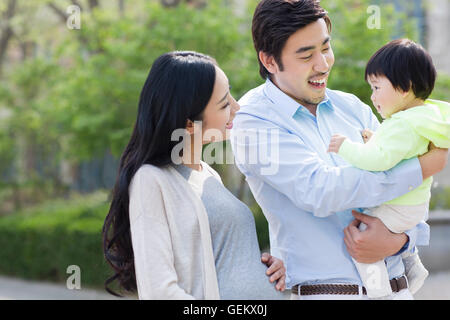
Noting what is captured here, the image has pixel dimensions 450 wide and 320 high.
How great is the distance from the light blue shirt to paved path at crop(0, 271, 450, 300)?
5.55 meters

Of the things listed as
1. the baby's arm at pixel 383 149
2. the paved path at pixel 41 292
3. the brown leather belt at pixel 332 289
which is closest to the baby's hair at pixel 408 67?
the baby's arm at pixel 383 149

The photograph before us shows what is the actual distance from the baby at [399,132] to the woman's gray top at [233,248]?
0.40 m

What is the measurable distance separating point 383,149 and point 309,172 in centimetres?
28

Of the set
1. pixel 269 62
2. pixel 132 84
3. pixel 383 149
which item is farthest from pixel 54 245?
pixel 383 149

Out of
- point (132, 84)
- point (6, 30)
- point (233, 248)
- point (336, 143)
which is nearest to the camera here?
point (233, 248)

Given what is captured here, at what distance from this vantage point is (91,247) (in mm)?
8680

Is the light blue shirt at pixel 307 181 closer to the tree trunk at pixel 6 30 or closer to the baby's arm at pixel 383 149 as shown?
the baby's arm at pixel 383 149

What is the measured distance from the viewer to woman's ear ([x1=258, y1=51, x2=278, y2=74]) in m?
2.56

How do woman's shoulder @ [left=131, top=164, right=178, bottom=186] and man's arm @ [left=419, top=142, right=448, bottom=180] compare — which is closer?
woman's shoulder @ [left=131, top=164, right=178, bottom=186]

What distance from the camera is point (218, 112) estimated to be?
228 cm

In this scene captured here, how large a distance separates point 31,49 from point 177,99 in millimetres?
18591

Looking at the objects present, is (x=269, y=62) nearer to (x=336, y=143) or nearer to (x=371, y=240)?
(x=336, y=143)

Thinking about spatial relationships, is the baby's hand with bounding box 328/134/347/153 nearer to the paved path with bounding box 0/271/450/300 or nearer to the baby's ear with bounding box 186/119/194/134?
the baby's ear with bounding box 186/119/194/134

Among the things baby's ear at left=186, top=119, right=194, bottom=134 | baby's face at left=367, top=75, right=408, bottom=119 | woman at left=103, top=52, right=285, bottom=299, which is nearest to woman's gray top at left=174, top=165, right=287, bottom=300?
woman at left=103, top=52, right=285, bottom=299
